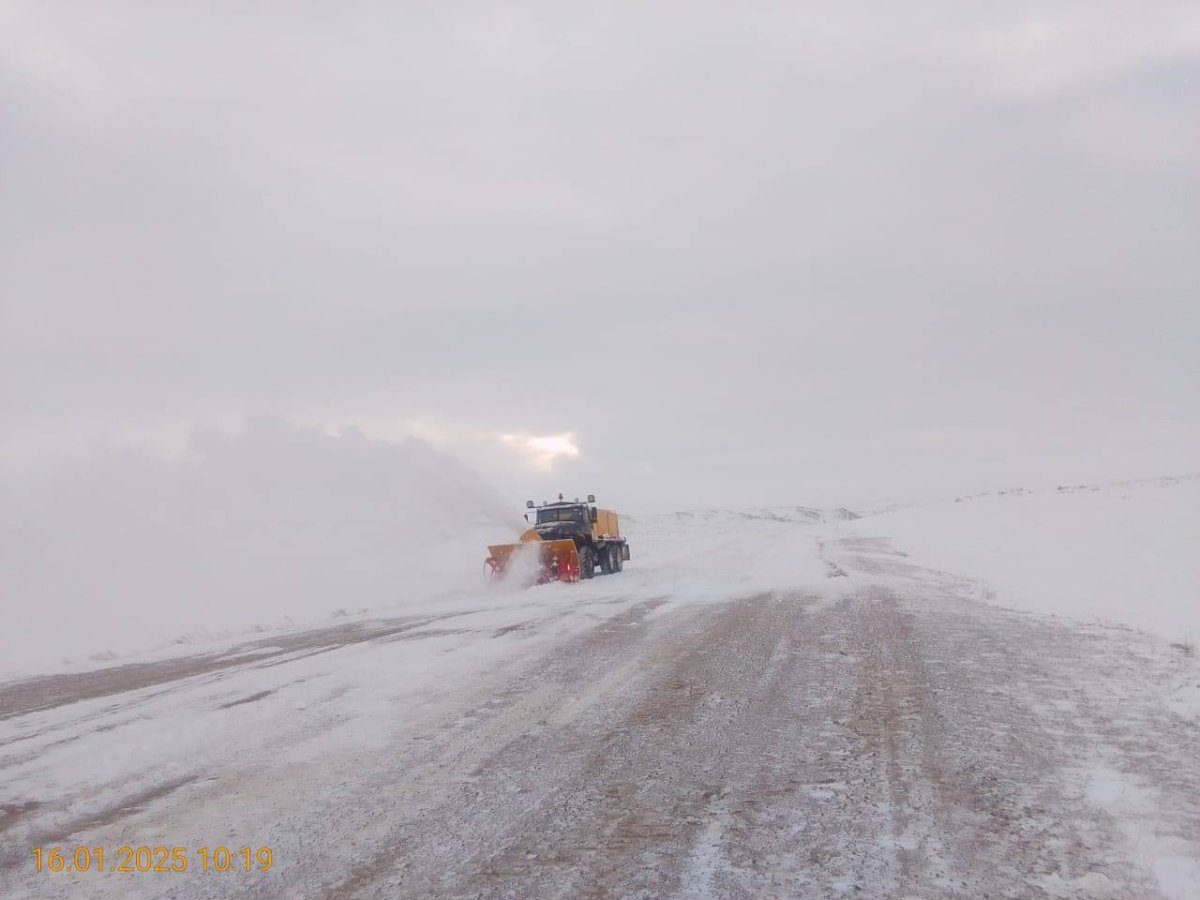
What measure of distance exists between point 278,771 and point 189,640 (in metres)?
11.5

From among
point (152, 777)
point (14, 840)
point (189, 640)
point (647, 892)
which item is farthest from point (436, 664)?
point (189, 640)

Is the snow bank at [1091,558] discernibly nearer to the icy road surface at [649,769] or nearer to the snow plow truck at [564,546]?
the icy road surface at [649,769]

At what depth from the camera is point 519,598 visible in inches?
720

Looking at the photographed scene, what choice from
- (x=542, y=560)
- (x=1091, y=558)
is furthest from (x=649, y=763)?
(x=1091, y=558)

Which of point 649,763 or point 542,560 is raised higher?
point 542,560

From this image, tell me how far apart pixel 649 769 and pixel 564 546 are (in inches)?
692

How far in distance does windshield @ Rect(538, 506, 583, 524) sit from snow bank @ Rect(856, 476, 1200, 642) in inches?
412

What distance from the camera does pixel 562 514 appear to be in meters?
25.8

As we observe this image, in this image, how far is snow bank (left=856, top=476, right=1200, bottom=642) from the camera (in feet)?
41.2

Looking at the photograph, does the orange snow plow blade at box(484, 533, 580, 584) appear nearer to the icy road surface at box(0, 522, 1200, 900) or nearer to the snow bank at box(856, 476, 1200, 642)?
the snow bank at box(856, 476, 1200, 642)
